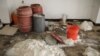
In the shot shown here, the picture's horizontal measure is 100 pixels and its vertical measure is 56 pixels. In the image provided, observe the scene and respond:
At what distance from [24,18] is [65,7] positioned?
4.60 ft

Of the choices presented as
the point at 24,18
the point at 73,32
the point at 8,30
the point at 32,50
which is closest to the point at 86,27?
the point at 73,32

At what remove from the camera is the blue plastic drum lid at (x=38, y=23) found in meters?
3.04

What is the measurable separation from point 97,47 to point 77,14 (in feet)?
5.12

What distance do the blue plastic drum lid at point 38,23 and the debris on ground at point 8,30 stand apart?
Result: 52cm

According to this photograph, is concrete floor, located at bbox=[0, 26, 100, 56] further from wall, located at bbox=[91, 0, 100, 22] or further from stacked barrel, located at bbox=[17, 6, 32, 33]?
wall, located at bbox=[91, 0, 100, 22]

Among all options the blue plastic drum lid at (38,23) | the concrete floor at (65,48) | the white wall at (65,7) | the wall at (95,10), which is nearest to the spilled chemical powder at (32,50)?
the concrete floor at (65,48)

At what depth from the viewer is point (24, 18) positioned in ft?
9.99

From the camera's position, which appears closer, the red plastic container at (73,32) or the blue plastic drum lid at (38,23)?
the red plastic container at (73,32)

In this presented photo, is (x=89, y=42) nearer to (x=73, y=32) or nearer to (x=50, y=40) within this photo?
(x=73, y=32)

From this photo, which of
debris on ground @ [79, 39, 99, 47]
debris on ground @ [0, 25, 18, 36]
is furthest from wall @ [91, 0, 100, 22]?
debris on ground @ [0, 25, 18, 36]

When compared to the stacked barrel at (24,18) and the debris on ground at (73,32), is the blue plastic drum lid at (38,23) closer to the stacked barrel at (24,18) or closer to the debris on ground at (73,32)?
the stacked barrel at (24,18)

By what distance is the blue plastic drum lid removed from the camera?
9.98 feet

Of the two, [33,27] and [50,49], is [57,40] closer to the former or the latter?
[50,49]

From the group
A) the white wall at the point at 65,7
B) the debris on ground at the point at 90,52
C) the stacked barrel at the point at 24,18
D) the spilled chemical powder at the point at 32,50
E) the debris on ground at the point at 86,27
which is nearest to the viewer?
the spilled chemical powder at the point at 32,50
